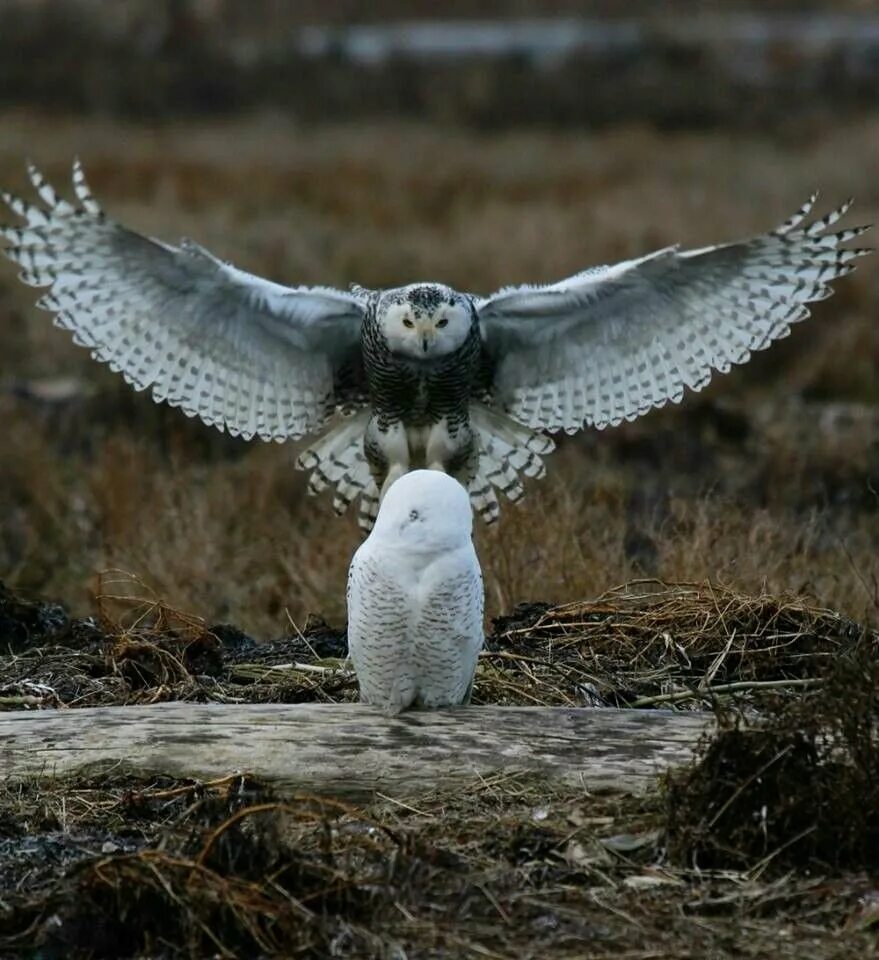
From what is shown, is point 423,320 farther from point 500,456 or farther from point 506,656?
point 506,656

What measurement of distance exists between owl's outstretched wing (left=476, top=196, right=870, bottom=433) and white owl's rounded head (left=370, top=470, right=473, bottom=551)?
1866mm

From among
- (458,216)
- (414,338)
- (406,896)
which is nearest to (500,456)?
(414,338)

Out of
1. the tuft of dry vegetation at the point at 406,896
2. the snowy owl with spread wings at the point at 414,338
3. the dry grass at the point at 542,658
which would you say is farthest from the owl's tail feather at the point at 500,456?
the tuft of dry vegetation at the point at 406,896

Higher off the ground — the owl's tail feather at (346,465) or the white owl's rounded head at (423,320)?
the white owl's rounded head at (423,320)

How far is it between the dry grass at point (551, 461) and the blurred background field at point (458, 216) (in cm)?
4

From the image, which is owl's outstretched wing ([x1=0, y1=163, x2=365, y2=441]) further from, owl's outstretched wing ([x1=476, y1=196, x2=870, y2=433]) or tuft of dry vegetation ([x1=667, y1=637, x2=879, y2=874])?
tuft of dry vegetation ([x1=667, y1=637, x2=879, y2=874])

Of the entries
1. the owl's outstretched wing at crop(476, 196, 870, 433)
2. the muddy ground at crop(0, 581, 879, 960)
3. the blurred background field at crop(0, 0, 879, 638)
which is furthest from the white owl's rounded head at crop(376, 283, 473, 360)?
the muddy ground at crop(0, 581, 879, 960)

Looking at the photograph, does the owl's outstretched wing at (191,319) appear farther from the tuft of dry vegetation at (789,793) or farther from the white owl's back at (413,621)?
the tuft of dry vegetation at (789,793)

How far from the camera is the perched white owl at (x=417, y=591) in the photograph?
538 cm

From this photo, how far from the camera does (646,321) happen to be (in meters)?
7.46

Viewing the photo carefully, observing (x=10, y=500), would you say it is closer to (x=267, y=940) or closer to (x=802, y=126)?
(x=267, y=940)

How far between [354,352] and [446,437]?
1.81 ft

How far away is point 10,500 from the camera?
38.9ft

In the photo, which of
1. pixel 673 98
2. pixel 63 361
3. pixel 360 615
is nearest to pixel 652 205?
pixel 63 361
